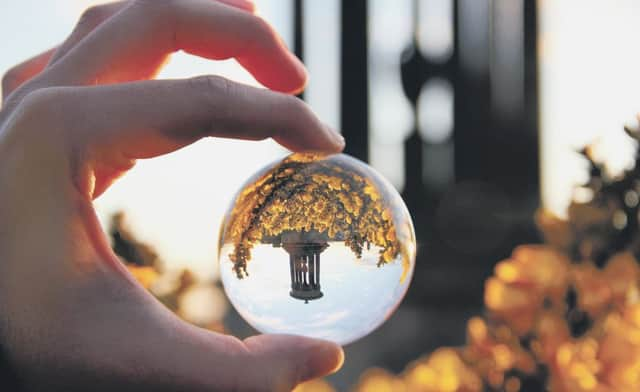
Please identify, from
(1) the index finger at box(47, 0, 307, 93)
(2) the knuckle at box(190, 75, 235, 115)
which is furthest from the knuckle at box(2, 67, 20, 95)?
(2) the knuckle at box(190, 75, 235, 115)

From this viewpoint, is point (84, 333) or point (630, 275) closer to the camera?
point (84, 333)

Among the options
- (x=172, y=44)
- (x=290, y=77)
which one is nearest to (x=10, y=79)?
(x=172, y=44)

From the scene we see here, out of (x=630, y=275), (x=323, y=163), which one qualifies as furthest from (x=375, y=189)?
(x=630, y=275)

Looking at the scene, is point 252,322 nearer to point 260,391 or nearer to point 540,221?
point 260,391

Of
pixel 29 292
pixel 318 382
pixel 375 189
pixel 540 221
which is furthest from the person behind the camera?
pixel 318 382

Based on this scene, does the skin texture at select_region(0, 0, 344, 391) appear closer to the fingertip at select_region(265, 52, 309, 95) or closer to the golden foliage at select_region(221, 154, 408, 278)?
the golden foliage at select_region(221, 154, 408, 278)

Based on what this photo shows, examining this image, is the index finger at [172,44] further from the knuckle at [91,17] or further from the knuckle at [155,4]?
the knuckle at [91,17]
